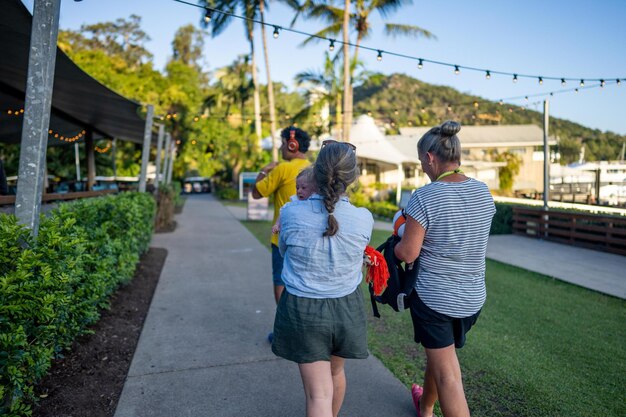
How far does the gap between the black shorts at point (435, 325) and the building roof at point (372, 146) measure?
73.4ft

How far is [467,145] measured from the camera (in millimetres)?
37656

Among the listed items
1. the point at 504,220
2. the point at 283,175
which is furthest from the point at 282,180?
the point at 504,220

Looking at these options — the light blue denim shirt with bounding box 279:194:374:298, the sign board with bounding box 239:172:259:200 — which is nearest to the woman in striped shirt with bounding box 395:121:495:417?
the light blue denim shirt with bounding box 279:194:374:298

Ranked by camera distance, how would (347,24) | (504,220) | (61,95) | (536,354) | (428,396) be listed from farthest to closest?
(347,24) < (504,220) < (61,95) < (536,354) < (428,396)

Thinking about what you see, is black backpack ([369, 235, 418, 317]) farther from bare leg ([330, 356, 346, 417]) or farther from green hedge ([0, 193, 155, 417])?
green hedge ([0, 193, 155, 417])

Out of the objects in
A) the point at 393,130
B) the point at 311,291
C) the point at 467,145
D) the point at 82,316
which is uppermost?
the point at 393,130

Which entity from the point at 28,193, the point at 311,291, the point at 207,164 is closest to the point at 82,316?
the point at 28,193

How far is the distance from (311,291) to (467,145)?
38164 mm

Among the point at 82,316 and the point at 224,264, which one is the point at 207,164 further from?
the point at 82,316

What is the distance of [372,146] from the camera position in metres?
Answer: 26.6

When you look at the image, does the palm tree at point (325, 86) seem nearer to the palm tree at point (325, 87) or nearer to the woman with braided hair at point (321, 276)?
the palm tree at point (325, 87)

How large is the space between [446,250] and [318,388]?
0.89 metres

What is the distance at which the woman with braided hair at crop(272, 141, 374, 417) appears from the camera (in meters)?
2.05

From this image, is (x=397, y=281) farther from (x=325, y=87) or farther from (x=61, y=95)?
(x=325, y=87)
